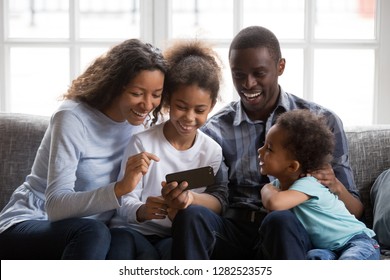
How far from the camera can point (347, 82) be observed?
11.3 ft

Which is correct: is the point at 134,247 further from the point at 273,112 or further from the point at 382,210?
the point at 382,210

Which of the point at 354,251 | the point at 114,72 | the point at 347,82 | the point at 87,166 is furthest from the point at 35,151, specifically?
the point at 347,82

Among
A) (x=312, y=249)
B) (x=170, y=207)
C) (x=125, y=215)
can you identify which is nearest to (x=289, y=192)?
(x=312, y=249)

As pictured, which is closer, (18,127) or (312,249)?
(312,249)

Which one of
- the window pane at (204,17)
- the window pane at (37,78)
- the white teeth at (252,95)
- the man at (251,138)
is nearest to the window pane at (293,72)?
the window pane at (204,17)

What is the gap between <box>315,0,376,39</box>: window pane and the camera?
333 cm

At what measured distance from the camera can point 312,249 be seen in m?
2.24

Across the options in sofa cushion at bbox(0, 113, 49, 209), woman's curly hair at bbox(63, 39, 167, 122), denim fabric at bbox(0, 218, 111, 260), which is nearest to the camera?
denim fabric at bbox(0, 218, 111, 260)

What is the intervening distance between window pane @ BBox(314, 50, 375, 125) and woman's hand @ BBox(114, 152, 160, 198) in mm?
1418

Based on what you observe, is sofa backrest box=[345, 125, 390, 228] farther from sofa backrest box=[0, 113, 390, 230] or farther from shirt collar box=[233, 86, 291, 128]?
shirt collar box=[233, 86, 291, 128]

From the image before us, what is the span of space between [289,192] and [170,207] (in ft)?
1.20

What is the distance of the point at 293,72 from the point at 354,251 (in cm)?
139

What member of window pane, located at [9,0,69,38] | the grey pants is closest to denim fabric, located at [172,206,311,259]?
the grey pants
